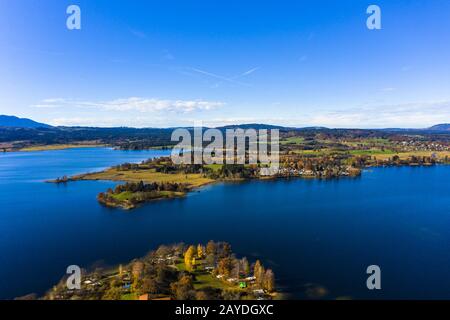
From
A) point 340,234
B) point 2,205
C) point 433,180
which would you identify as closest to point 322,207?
point 340,234

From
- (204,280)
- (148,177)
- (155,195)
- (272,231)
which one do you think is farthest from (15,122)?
(204,280)

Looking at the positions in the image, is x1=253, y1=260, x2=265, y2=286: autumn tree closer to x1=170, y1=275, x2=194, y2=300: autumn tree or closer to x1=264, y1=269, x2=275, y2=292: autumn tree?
x1=264, y1=269, x2=275, y2=292: autumn tree

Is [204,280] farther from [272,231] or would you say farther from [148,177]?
[148,177]

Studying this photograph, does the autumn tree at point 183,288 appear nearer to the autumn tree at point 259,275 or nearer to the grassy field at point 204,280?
the grassy field at point 204,280

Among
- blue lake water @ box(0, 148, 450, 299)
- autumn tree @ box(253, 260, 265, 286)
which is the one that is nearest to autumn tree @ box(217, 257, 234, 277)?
autumn tree @ box(253, 260, 265, 286)
